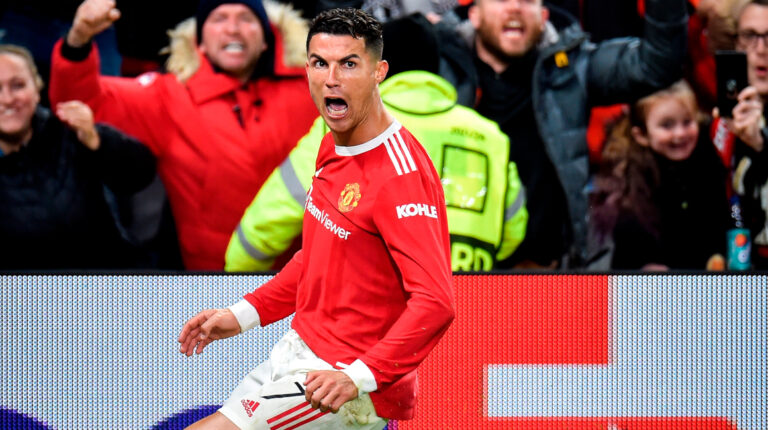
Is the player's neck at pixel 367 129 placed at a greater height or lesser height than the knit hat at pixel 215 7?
lesser

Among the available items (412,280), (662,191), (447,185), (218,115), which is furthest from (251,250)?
(412,280)

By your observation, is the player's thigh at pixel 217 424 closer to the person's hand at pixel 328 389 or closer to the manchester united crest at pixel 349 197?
the person's hand at pixel 328 389

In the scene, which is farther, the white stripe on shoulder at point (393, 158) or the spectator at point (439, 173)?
the spectator at point (439, 173)

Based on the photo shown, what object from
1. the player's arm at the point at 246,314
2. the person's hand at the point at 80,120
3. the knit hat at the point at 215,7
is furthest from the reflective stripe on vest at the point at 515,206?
the player's arm at the point at 246,314

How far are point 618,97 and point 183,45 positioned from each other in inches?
95.2

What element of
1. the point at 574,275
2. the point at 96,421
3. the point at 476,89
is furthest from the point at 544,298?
the point at 96,421

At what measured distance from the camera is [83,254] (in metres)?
5.10

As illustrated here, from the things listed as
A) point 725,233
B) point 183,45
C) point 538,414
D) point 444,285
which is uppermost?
point 183,45

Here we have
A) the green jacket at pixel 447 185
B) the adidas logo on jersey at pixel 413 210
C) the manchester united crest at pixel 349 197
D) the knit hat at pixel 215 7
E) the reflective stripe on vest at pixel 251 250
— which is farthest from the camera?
the knit hat at pixel 215 7

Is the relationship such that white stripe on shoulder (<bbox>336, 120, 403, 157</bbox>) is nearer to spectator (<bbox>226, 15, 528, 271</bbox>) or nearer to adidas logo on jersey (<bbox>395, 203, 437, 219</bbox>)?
adidas logo on jersey (<bbox>395, 203, 437, 219</bbox>)

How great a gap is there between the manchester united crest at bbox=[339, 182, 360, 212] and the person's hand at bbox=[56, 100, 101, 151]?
9.71 feet

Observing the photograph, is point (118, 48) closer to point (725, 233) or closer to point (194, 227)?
point (194, 227)

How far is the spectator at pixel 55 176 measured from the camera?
5059 mm

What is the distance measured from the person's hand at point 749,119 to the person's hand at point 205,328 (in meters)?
3.51
